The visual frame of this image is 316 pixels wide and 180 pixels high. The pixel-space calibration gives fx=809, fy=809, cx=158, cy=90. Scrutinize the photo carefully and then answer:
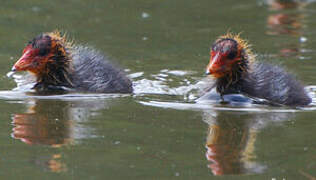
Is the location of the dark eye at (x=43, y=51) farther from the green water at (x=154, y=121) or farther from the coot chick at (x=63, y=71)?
the green water at (x=154, y=121)

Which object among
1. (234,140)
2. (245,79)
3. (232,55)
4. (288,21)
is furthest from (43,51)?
(288,21)

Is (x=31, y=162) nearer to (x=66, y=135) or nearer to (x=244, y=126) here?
(x=66, y=135)

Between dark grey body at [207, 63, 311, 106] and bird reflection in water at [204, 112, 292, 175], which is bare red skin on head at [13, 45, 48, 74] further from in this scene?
bird reflection in water at [204, 112, 292, 175]

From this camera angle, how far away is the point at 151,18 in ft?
51.4

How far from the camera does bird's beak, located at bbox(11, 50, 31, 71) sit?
10.0 meters

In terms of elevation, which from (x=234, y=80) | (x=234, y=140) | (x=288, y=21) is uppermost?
(x=288, y=21)

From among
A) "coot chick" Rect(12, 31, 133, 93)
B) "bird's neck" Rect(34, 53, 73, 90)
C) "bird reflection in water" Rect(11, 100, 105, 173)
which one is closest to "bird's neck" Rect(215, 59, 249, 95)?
"coot chick" Rect(12, 31, 133, 93)

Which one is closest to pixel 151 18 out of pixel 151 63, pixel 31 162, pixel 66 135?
pixel 151 63

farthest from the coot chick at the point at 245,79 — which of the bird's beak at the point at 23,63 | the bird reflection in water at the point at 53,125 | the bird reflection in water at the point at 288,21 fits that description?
the bird reflection in water at the point at 288,21

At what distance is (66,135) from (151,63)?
171 inches

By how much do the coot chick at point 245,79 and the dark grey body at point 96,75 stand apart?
1.31 meters

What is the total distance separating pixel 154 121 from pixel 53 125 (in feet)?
3.52

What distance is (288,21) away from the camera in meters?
15.6

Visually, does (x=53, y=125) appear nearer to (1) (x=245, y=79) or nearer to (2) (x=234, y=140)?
(2) (x=234, y=140)
